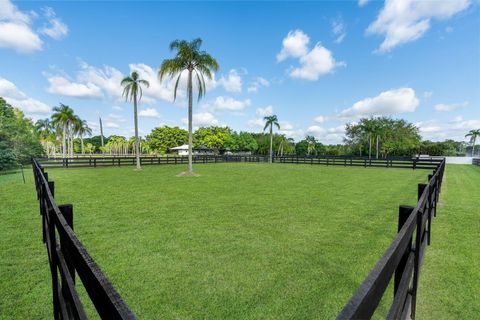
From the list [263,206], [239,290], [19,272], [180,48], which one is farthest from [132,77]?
[239,290]

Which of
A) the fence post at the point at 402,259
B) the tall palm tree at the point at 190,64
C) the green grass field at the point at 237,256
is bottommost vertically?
the green grass field at the point at 237,256

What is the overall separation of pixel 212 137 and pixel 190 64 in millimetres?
45585

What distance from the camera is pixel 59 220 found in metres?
1.76

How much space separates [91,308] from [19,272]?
5.01ft

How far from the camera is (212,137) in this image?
6231cm

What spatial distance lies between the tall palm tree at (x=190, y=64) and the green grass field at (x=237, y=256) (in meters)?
10.9

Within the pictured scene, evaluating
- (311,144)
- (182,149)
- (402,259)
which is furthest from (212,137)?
(402,259)

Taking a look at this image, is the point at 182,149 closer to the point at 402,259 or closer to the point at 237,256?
the point at 237,256

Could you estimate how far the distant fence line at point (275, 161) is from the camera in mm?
22359

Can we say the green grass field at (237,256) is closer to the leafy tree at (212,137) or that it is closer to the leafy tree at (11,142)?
the leafy tree at (11,142)

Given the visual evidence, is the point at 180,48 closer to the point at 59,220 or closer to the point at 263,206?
the point at 263,206

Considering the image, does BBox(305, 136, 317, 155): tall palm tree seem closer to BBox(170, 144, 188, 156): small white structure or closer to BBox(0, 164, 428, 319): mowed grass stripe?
BBox(170, 144, 188, 156): small white structure

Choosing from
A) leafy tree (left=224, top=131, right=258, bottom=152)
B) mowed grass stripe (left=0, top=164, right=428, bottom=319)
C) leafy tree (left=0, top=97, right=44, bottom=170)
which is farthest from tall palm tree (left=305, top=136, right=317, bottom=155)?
mowed grass stripe (left=0, top=164, right=428, bottom=319)

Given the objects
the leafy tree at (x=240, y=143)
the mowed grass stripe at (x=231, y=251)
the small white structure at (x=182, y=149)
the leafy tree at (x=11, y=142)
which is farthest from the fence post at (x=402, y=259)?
the leafy tree at (x=240, y=143)
